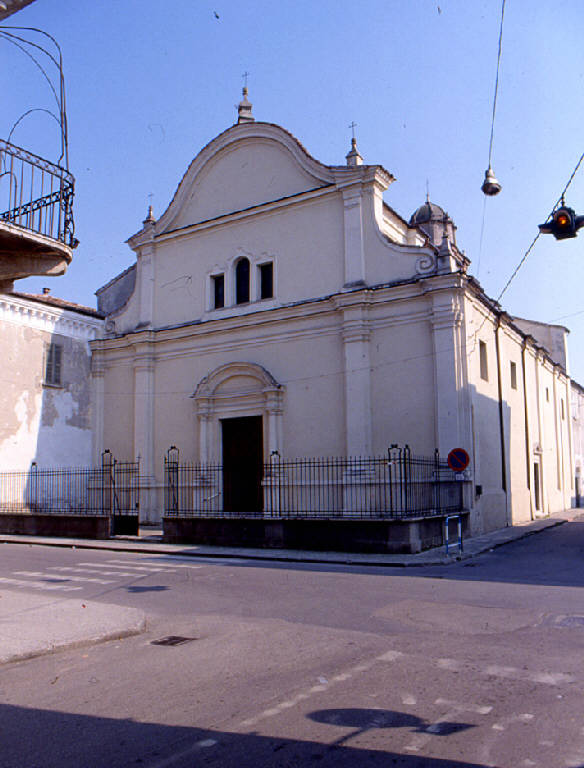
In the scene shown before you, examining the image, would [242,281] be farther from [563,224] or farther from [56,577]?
[563,224]

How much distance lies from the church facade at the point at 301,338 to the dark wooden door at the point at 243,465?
0.29 ft

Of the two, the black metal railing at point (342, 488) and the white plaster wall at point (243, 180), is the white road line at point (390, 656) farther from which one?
the white plaster wall at point (243, 180)

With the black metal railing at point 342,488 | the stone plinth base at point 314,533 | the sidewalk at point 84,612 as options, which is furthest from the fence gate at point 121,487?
the sidewalk at point 84,612

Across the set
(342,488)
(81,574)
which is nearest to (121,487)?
(342,488)

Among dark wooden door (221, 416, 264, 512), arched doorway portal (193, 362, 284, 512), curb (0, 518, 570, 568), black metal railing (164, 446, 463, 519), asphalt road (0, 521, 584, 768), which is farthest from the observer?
dark wooden door (221, 416, 264, 512)

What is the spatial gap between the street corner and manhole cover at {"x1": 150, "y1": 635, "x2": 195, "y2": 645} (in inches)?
19.7

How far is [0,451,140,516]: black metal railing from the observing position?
2511 cm

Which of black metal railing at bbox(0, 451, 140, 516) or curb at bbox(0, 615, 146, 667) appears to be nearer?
curb at bbox(0, 615, 146, 667)

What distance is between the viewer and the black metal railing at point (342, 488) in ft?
62.0

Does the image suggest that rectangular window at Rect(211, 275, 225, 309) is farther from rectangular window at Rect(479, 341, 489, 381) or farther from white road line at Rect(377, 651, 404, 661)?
white road line at Rect(377, 651, 404, 661)

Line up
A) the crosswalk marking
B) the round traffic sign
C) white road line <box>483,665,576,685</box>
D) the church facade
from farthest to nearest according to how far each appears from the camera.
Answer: the church facade
the round traffic sign
the crosswalk marking
white road line <box>483,665,576,685</box>

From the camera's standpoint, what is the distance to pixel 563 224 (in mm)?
10359

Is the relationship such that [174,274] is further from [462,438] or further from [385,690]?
[385,690]

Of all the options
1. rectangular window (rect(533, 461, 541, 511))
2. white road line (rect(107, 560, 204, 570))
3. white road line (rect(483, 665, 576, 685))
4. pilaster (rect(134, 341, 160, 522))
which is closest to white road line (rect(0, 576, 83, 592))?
white road line (rect(107, 560, 204, 570))
